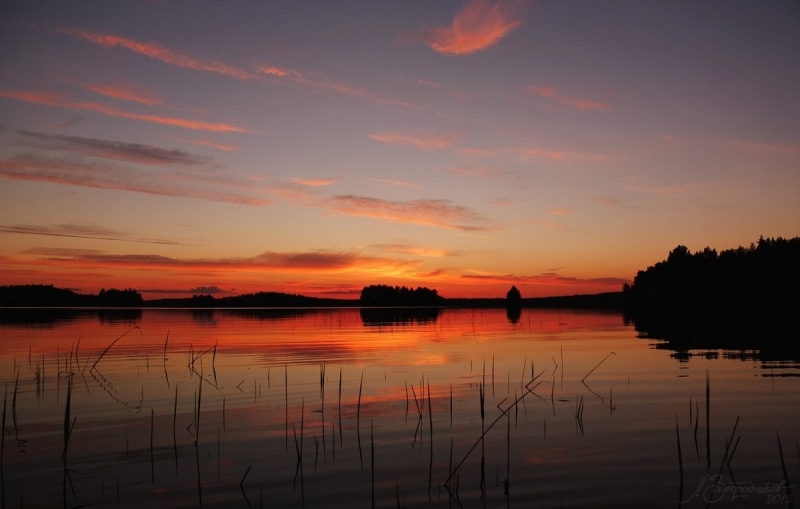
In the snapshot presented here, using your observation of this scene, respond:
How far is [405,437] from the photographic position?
1516 cm

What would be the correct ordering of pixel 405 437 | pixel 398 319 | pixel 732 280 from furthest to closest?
pixel 732 280, pixel 398 319, pixel 405 437

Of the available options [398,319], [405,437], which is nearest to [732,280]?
[398,319]

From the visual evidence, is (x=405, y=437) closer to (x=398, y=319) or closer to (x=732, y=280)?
(x=398, y=319)

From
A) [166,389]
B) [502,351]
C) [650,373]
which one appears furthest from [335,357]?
[650,373]

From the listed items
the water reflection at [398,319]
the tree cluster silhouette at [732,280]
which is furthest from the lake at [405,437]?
the tree cluster silhouette at [732,280]

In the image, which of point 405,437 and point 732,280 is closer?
point 405,437

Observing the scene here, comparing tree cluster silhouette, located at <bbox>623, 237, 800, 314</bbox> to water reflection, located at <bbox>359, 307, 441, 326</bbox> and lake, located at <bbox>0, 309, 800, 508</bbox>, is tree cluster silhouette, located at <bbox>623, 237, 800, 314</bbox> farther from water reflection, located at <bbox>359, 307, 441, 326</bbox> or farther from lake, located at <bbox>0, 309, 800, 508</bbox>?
lake, located at <bbox>0, 309, 800, 508</bbox>

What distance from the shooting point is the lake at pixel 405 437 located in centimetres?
1081

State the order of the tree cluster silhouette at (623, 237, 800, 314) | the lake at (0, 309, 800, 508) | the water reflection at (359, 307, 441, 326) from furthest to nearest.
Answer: the tree cluster silhouette at (623, 237, 800, 314), the water reflection at (359, 307, 441, 326), the lake at (0, 309, 800, 508)

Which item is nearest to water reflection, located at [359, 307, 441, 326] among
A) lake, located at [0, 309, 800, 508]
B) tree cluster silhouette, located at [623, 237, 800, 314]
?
tree cluster silhouette, located at [623, 237, 800, 314]

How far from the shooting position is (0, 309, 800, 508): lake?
10.8m

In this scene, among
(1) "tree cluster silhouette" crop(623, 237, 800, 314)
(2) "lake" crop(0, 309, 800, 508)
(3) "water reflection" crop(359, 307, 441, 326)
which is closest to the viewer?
(2) "lake" crop(0, 309, 800, 508)

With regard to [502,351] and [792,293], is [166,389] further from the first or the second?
[792,293]

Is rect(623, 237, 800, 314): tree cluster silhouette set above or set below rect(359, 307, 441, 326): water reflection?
above
